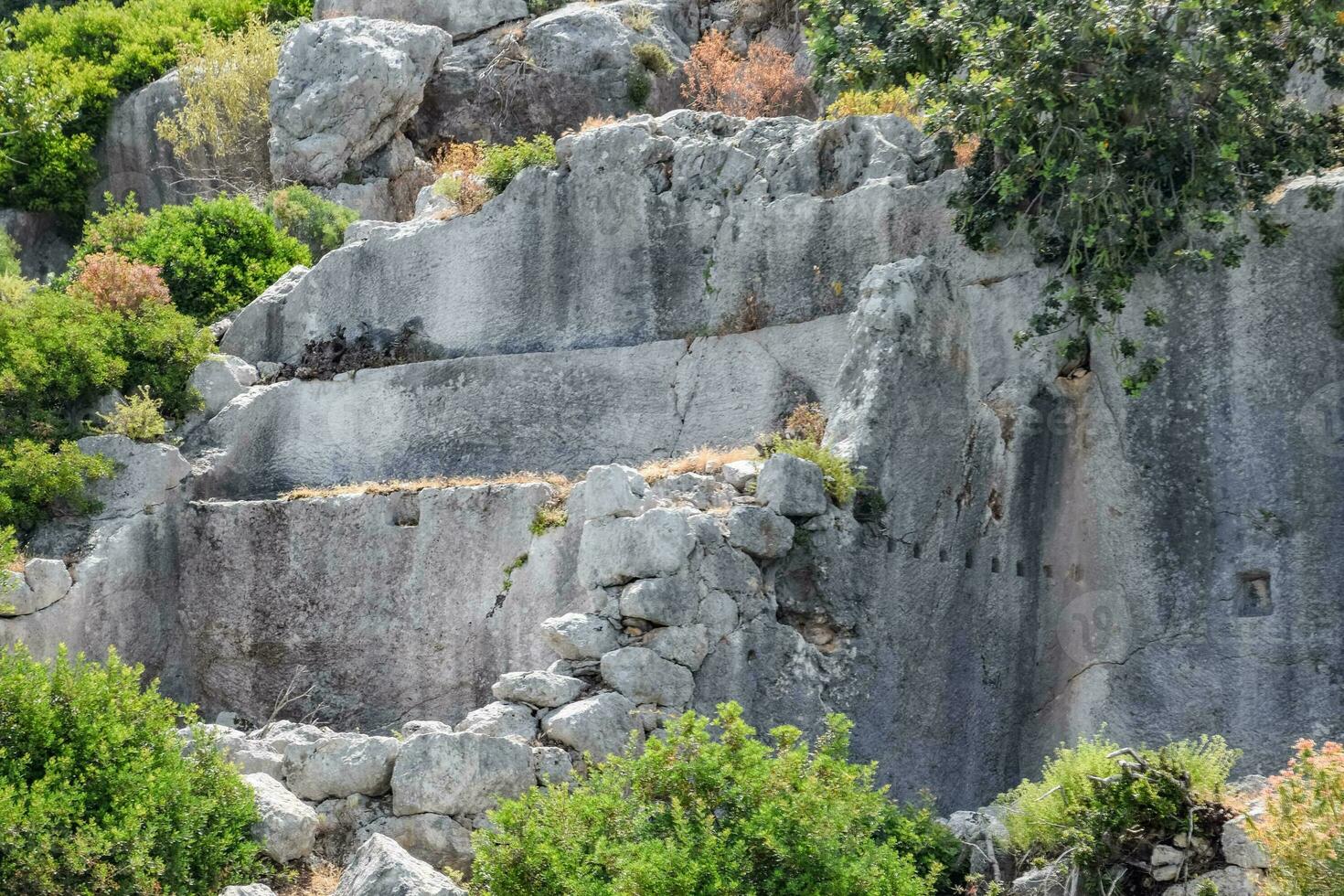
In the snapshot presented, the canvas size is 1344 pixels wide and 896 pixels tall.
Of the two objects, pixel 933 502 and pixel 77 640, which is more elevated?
pixel 933 502

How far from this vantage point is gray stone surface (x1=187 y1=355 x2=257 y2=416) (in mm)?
14641

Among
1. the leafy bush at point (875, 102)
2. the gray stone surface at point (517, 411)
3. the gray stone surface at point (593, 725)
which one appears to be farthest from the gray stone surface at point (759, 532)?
the leafy bush at point (875, 102)

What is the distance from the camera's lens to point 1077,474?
38.1 feet

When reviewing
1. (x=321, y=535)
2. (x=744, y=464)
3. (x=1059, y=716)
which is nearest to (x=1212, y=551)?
(x=1059, y=716)

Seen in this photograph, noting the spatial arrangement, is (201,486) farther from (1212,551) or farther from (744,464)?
(1212,551)

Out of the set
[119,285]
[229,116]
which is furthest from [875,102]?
[229,116]

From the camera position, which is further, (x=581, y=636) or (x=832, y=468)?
(x=832, y=468)

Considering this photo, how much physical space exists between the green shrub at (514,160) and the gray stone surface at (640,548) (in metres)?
5.26

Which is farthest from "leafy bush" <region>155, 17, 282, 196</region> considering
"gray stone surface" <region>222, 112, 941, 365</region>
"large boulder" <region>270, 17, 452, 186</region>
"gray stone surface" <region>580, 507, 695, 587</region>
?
"gray stone surface" <region>580, 507, 695, 587</region>

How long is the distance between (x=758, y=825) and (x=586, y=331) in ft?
23.6

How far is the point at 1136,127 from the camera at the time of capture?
1118 centimetres

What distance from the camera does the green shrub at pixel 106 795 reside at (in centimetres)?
790

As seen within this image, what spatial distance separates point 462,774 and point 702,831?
7.38ft

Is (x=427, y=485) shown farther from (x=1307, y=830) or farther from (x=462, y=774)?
(x=1307, y=830)
